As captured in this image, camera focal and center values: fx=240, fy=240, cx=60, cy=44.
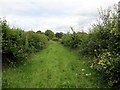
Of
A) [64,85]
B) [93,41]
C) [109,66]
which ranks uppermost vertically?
[93,41]

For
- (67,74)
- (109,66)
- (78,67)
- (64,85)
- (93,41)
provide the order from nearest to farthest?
(109,66), (64,85), (67,74), (78,67), (93,41)

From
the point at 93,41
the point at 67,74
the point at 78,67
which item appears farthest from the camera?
the point at 93,41

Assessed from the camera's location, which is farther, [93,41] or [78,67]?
[93,41]

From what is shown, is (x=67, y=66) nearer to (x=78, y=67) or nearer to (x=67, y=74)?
(x=78, y=67)

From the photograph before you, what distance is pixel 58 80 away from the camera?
44.3ft

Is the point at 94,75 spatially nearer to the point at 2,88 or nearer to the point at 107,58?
the point at 107,58

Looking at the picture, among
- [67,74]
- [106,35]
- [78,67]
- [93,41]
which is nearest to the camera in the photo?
[67,74]

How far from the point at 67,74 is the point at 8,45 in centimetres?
454

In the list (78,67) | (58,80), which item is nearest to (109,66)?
(58,80)

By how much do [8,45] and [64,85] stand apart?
5.83m

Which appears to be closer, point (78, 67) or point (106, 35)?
point (106, 35)

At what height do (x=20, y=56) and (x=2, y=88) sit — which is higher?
(x=20, y=56)

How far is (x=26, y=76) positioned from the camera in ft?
47.0

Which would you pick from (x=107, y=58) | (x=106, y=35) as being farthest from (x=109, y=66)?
(x=106, y=35)
